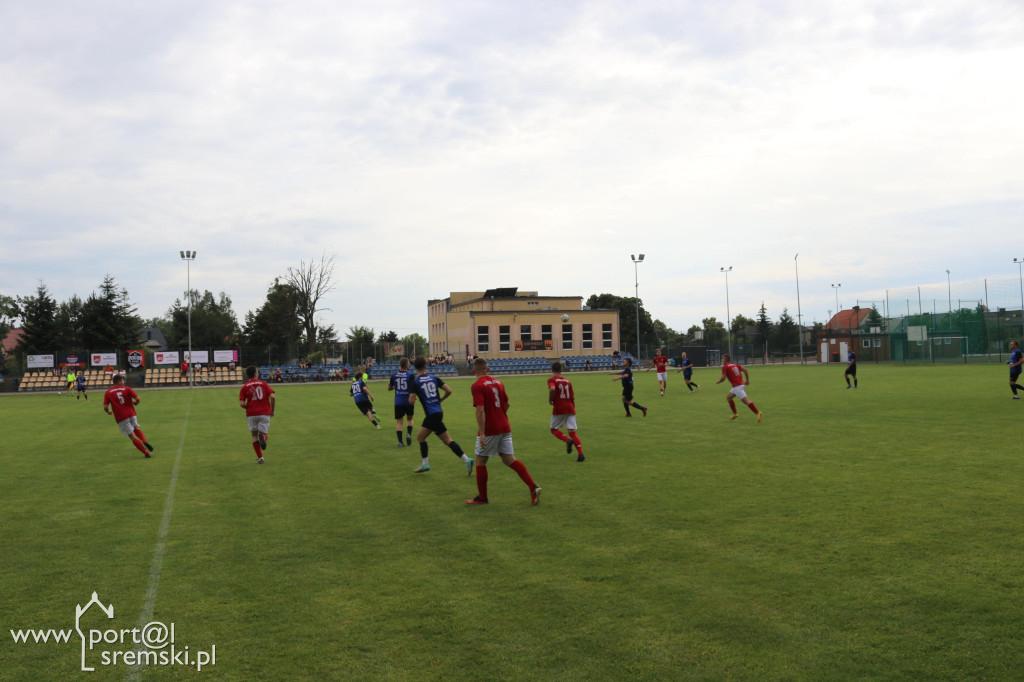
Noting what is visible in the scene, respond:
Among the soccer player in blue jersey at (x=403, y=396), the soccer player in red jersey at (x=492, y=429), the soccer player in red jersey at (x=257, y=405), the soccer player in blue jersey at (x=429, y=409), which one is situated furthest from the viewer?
the soccer player in blue jersey at (x=403, y=396)

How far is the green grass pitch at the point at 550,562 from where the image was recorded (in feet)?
16.4

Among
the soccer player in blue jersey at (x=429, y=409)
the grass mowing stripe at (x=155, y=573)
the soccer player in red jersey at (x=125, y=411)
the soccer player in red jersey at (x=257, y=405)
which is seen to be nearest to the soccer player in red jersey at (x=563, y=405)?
the soccer player in blue jersey at (x=429, y=409)

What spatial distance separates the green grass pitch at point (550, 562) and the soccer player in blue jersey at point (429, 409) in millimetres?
511

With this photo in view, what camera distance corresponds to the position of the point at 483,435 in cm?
991

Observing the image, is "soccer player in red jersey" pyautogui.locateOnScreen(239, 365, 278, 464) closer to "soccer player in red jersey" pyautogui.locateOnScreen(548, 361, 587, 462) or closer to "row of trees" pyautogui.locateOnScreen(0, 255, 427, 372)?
"soccer player in red jersey" pyautogui.locateOnScreen(548, 361, 587, 462)

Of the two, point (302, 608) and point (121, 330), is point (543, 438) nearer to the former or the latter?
point (302, 608)

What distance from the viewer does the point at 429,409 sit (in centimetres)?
1350

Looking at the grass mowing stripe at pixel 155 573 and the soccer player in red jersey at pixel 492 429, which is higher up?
the soccer player in red jersey at pixel 492 429

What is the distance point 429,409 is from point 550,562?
6648mm

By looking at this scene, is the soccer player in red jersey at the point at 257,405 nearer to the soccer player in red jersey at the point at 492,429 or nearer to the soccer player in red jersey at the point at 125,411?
the soccer player in red jersey at the point at 125,411

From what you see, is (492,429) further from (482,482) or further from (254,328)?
(254,328)

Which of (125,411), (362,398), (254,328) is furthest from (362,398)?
(254,328)

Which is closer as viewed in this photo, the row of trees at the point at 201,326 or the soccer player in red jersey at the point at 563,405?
the soccer player in red jersey at the point at 563,405

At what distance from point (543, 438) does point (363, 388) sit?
18.6 ft
